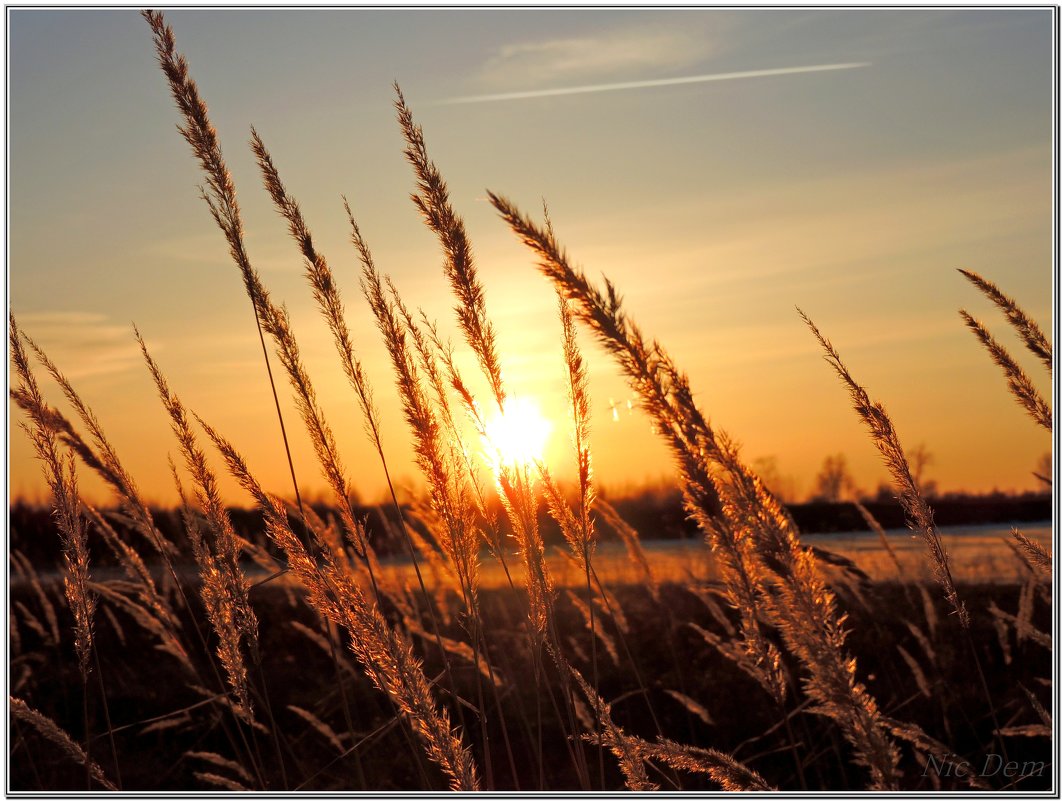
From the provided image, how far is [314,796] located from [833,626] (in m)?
1.75

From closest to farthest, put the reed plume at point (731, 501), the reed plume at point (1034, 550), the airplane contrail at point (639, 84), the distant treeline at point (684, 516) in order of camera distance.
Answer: the reed plume at point (731, 501), the reed plume at point (1034, 550), the airplane contrail at point (639, 84), the distant treeline at point (684, 516)

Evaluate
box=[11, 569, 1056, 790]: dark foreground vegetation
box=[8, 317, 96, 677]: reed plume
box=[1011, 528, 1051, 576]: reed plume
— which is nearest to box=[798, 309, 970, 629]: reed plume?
box=[1011, 528, 1051, 576]: reed plume

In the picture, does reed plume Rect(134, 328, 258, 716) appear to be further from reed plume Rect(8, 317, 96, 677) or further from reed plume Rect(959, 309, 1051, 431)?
reed plume Rect(959, 309, 1051, 431)

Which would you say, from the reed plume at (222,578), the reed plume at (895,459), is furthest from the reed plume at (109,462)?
the reed plume at (895,459)

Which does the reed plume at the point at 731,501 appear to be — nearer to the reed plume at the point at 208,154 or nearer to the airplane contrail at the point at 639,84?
the reed plume at the point at 208,154

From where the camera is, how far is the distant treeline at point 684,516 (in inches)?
112

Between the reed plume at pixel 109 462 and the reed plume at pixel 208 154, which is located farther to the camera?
the reed plume at pixel 109 462

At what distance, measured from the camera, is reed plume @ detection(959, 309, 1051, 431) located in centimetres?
215

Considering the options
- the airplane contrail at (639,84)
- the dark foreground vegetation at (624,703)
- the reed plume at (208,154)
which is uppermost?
the airplane contrail at (639,84)

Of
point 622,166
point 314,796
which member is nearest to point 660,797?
point 314,796

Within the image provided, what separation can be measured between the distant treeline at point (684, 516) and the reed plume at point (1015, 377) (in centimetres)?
39

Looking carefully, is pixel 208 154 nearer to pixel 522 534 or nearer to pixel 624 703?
pixel 522 534

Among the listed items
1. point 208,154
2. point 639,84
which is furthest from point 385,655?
point 639,84

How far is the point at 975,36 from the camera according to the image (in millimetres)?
2641
